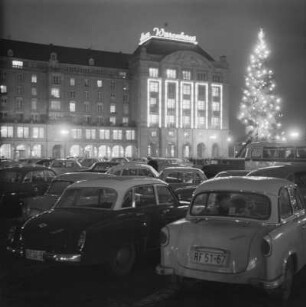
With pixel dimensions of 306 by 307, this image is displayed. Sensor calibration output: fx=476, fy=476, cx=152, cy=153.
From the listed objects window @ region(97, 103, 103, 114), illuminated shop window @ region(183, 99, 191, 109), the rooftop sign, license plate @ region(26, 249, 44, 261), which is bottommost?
license plate @ region(26, 249, 44, 261)

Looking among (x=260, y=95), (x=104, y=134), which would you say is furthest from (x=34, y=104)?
(x=260, y=95)

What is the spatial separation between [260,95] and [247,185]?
202 ft

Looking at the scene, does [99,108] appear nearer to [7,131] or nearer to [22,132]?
[22,132]

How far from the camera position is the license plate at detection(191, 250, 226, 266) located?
676cm

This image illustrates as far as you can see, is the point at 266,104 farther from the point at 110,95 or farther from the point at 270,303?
the point at 270,303

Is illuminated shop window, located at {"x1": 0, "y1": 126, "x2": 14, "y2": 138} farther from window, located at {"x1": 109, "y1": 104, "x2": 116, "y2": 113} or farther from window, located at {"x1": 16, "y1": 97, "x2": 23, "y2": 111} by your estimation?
window, located at {"x1": 109, "y1": 104, "x2": 116, "y2": 113}

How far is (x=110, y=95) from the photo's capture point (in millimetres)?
100812

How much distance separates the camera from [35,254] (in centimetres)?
807

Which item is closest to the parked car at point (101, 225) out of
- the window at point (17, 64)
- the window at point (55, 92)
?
the window at point (55, 92)

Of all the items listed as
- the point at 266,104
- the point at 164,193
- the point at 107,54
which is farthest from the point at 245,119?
the point at 164,193

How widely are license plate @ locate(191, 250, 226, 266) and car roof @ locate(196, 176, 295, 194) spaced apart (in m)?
1.29

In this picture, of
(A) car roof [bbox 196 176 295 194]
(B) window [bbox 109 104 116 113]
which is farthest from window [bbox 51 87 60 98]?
(A) car roof [bbox 196 176 295 194]

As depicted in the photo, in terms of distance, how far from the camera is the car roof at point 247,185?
7496 mm

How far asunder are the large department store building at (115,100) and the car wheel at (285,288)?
8466cm
